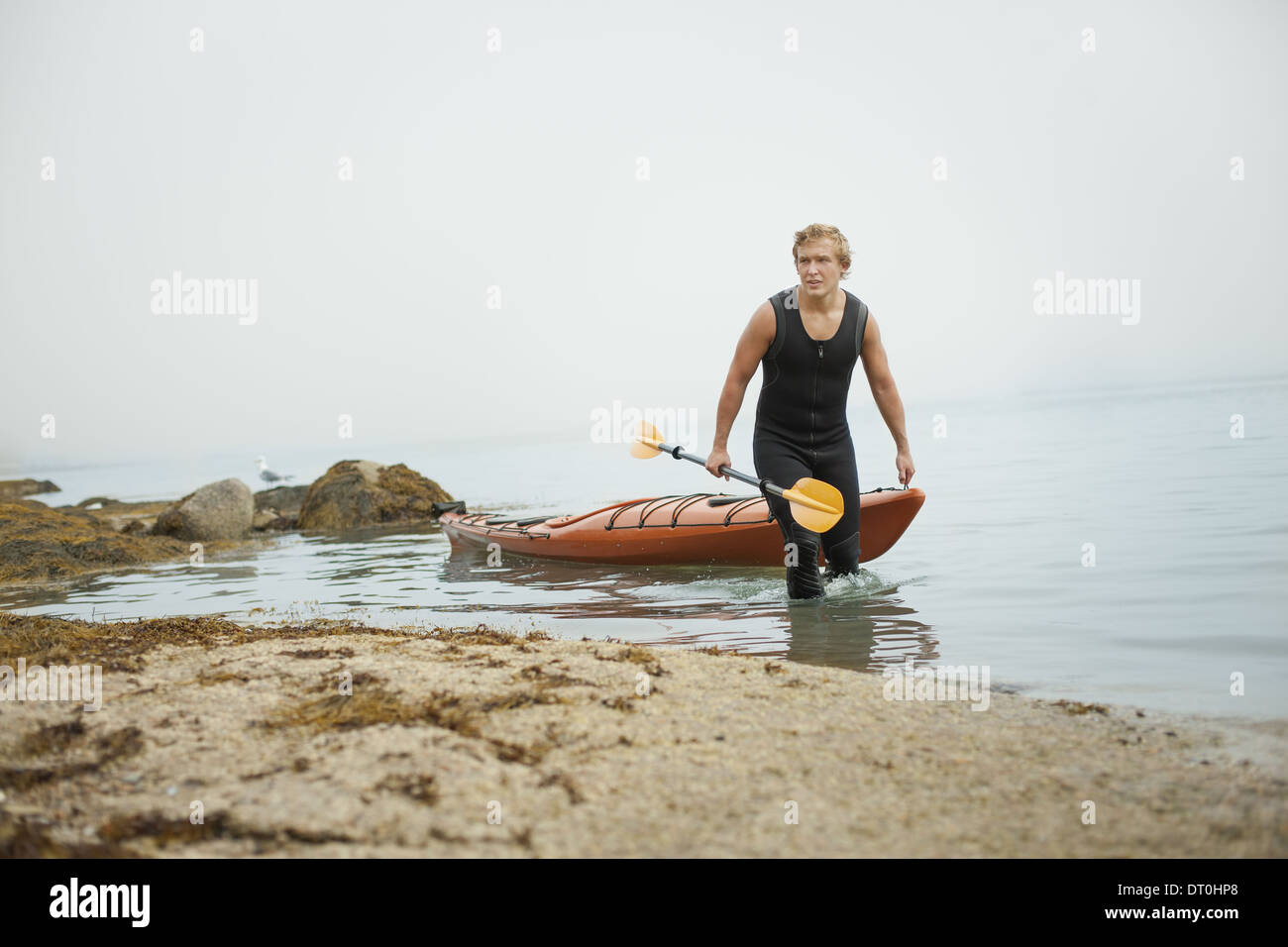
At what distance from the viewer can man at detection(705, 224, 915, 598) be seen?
4.63 meters

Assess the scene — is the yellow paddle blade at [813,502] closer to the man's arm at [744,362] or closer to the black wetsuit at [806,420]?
the black wetsuit at [806,420]

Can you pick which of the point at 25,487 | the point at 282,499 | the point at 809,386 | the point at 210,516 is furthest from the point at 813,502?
the point at 25,487

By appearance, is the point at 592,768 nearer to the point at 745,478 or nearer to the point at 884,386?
the point at 745,478

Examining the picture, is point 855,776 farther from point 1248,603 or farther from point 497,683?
point 1248,603

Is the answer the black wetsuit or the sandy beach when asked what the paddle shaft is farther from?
the sandy beach

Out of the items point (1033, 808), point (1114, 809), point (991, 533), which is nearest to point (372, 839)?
point (1033, 808)

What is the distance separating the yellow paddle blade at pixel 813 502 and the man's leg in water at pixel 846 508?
13 centimetres

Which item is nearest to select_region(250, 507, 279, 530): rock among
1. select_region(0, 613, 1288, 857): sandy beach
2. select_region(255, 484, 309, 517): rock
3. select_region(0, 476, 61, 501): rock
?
select_region(255, 484, 309, 517): rock

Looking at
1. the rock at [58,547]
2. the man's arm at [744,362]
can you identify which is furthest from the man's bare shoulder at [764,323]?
Answer: the rock at [58,547]

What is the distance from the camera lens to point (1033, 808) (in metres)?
2.21

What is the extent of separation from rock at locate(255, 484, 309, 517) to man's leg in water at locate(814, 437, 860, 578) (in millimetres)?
13182

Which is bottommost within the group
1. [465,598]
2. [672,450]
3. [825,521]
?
[465,598]
